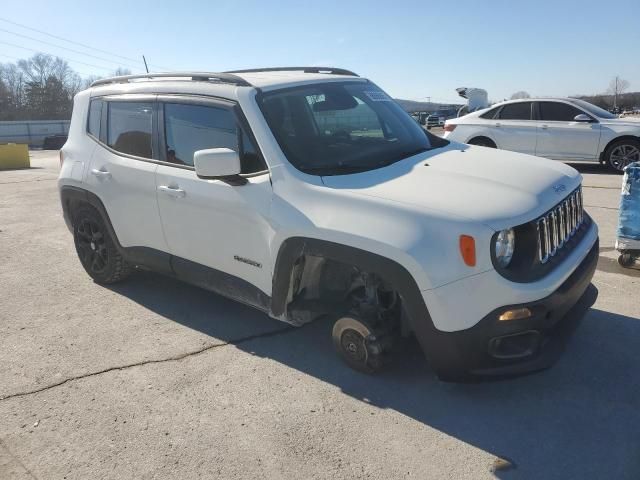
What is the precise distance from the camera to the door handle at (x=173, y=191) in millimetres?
3960

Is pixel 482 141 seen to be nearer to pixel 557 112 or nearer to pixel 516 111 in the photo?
pixel 516 111

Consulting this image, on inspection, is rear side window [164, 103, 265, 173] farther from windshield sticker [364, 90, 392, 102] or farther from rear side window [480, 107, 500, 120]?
rear side window [480, 107, 500, 120]

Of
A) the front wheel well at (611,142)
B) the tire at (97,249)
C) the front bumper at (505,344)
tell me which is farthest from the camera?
the front wheel well at (611,142)

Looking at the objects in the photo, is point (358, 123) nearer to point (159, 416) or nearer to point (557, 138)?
point (159, 416)

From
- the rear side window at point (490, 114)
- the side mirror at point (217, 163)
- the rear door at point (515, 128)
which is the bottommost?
the rear door at point (515, 128)

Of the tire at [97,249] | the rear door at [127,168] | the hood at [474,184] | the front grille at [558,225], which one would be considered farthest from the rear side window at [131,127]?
the front grille at [558,225]

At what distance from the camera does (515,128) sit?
38.9 feet

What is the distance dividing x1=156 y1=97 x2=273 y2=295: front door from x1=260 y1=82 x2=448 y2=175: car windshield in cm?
26

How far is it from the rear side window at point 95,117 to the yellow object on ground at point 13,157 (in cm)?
1725

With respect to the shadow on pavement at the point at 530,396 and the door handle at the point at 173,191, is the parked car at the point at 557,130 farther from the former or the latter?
the door handle at the point at 173,191

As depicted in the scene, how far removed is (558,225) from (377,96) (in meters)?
1.90

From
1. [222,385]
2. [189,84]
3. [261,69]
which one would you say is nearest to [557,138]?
[261,69]

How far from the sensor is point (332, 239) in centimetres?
309

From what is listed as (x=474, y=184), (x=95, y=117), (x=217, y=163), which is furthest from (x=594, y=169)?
(x=217, y=163)
